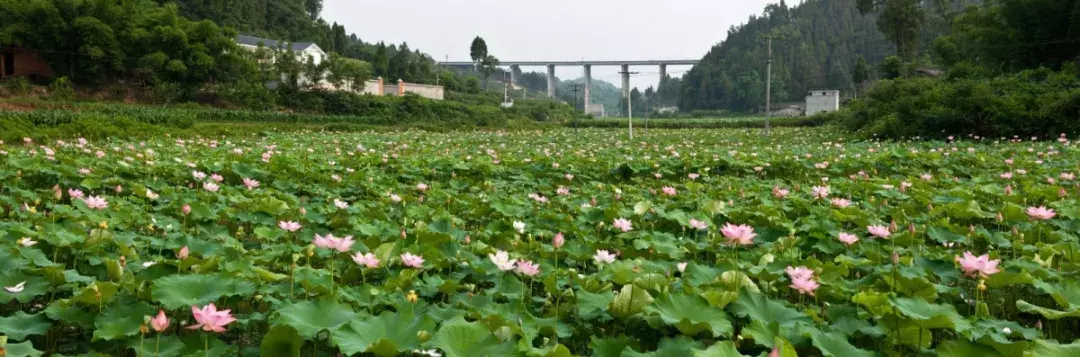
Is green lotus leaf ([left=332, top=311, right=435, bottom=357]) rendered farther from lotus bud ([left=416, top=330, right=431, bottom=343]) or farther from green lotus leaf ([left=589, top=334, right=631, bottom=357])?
green lotus leaf ([left=589, top=334, right=631, bottom=357])

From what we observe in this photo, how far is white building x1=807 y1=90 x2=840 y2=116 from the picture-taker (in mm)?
62250

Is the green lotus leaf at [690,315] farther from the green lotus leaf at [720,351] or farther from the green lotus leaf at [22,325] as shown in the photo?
the green lotus leaf at [22,325]

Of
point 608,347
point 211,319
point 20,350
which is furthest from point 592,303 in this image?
point 20,350

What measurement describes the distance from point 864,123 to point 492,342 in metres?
22.6

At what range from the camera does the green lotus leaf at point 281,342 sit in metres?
1.41

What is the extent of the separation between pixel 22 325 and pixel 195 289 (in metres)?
0.41

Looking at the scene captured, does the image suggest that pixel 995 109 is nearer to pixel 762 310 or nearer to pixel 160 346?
pixel 762 310

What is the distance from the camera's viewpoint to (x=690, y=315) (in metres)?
1.60

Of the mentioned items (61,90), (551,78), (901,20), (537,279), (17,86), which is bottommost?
(537,279)

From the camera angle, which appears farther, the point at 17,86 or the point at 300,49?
the point at 300,49

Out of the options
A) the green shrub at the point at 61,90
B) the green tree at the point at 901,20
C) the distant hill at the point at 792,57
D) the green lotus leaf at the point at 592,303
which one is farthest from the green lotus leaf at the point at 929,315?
the distant hill at the point at 792,57

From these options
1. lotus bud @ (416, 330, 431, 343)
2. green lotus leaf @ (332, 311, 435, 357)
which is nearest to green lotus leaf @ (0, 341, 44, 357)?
green lotus leaf @ (332, 311, 435, 357)

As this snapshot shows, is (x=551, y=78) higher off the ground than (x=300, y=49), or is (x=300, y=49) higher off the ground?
(x=551, y=78)

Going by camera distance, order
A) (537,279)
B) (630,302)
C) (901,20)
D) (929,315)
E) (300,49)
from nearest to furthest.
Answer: (929,315)
(630,302)
(537,279)
(901,20)
(300,49)
